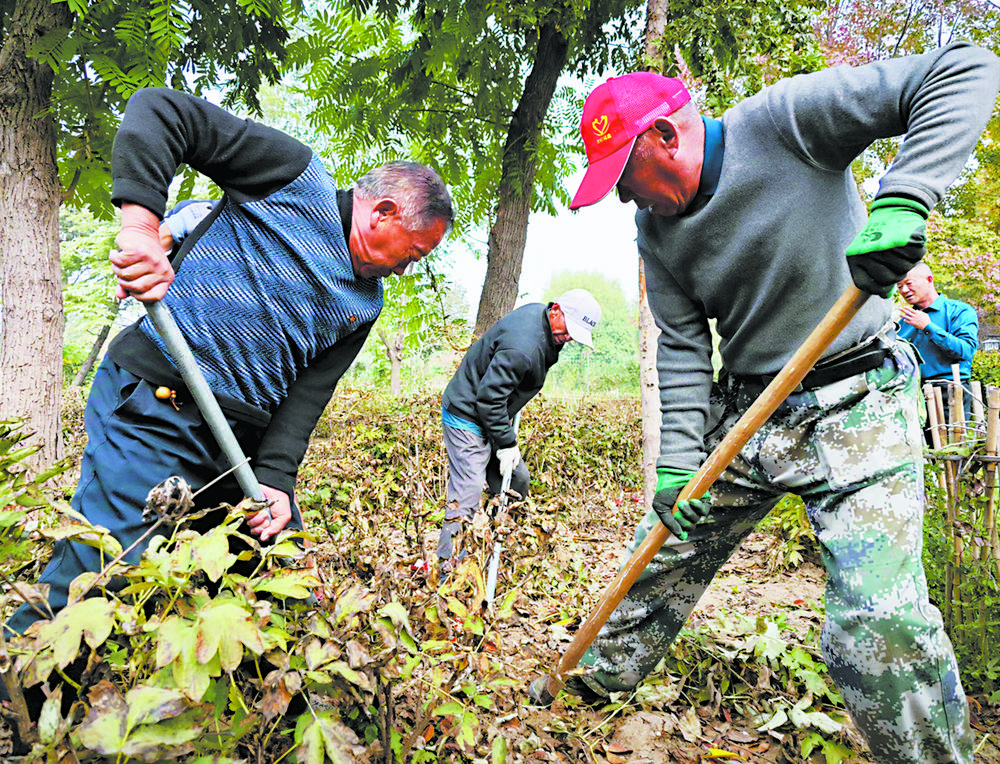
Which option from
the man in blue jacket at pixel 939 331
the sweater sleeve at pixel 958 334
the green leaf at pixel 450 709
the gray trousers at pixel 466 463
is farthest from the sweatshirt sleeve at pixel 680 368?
the sweater sleeve at pixel 958 334

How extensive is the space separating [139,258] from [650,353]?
3.57 meters

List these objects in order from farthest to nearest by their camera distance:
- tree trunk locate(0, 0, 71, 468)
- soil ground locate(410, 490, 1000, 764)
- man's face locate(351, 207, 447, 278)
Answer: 1. tree trunk locate(0, 0, 71, 468)
2. soil ground locate(410, 490, 1000, 764)
3. man's face locate(351, 207, 447, 278)

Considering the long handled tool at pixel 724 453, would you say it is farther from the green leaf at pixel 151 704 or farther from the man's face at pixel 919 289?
the man's face at pixel 919 289

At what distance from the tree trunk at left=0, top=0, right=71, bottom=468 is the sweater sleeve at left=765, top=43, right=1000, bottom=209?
392 cm

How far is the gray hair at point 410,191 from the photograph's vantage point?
2105 mm

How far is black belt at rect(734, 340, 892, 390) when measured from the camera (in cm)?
204

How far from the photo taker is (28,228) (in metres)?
3.73

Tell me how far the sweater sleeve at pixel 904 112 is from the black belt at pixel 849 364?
51 cm

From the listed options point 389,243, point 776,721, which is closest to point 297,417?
point 389,243

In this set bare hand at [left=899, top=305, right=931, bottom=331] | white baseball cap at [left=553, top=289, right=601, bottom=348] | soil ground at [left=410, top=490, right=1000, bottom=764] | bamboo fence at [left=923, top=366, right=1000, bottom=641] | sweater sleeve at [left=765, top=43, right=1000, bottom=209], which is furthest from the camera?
bare hand at [left=899, top=305, right=931, bottom=331]

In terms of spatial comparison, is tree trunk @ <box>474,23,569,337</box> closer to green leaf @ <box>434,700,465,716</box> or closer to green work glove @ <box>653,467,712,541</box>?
green work glove @ <box>653,467,712,541</box>

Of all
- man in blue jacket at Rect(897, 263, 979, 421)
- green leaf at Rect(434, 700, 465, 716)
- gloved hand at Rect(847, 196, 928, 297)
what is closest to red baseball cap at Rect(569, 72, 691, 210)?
gloved hand at Rect(847, 196, 928, 297)

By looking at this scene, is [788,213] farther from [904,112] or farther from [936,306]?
[936,306]

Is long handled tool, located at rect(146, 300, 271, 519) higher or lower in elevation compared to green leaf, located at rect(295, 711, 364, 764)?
higher
